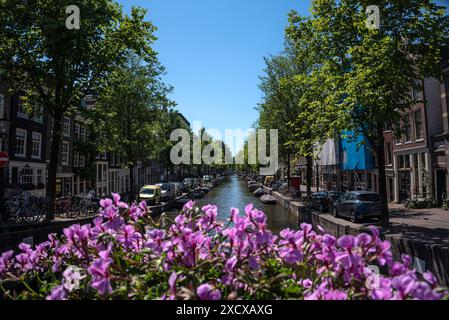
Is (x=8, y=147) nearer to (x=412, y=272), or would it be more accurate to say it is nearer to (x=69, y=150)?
(x=69, y=150)

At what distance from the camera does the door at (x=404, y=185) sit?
96.7 feet

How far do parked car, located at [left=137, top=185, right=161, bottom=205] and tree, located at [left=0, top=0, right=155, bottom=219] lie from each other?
15.0m

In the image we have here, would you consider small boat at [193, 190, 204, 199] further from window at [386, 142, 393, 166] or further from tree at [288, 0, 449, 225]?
tree at [288, 0, 449, 225]

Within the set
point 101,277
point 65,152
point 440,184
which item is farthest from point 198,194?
point 101,277

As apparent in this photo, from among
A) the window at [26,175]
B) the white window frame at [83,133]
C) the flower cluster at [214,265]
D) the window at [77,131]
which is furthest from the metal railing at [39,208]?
the flower cluster at [214,265]

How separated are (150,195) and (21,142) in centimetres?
1174

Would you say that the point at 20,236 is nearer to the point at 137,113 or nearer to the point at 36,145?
the point at 36,145

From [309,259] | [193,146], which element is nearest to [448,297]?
[309,259]

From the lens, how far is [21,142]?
27875 mm

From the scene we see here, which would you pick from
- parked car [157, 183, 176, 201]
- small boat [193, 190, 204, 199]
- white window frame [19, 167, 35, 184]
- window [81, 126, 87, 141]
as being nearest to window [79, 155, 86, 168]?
window [81, 126, 87, 141]

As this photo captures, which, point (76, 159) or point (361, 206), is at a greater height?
point (76, 159)

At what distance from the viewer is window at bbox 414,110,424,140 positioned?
2758cm

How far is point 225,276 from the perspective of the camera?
8.61 ft

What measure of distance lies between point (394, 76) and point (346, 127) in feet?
9.17
